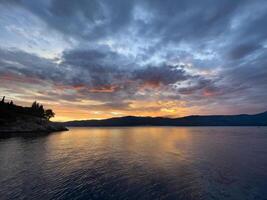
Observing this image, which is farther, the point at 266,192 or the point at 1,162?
the point at 1,162

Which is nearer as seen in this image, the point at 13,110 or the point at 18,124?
the point at 18,124

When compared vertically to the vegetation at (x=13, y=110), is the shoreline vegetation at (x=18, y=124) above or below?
below

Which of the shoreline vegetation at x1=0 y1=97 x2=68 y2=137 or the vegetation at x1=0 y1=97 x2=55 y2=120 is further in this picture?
the vegetation at x1=0 y1=97 x2=55 y2=120

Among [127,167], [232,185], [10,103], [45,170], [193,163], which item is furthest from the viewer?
[10,103]

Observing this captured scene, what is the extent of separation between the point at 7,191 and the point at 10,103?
188 meters

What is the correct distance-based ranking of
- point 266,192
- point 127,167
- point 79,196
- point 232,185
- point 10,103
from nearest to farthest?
1. point 79,196
2. point 266,192
3. point 232,185
4. point 127,167
5. point 10,103

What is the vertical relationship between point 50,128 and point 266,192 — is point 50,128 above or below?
above

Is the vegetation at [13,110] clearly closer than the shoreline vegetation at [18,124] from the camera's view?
No

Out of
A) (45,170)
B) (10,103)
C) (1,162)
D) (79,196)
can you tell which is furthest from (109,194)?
(10,103)

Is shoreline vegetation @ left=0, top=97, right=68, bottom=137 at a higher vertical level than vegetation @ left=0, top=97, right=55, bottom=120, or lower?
lower

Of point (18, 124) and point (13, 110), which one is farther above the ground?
point (13, 110)

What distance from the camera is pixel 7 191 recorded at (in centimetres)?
2455

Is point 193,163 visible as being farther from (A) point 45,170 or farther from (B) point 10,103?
(B) point 10,103

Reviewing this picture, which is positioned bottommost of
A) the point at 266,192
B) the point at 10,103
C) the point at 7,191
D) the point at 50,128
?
the point at 266,192
